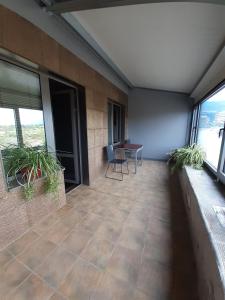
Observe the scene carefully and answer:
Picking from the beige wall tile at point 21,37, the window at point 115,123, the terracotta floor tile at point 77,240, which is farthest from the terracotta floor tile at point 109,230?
the window at point 115,123

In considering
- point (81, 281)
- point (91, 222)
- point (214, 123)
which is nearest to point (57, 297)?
point (81, 281)

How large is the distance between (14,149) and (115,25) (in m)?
1.93

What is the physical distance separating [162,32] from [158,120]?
353 cm

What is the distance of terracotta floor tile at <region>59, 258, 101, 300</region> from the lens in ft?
3.57

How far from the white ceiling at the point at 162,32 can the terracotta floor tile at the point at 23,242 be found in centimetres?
267

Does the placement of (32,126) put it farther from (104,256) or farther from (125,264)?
(125,264)

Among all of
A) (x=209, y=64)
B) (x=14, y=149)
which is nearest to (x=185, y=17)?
(x=209, y=64)

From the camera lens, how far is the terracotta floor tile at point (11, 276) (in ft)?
3.64

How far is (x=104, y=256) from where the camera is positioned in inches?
55.5

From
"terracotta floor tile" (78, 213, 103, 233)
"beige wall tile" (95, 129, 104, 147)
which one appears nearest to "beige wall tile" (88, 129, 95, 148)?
"beige wall tile" (95, 129, 104, 147)

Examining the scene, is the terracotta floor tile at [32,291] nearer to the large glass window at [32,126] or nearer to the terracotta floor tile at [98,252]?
the terracotta floor tile at [98,252]

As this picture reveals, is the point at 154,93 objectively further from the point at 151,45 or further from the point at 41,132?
the point at 41,132

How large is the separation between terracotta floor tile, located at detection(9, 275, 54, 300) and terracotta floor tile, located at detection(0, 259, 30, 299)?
5 cm

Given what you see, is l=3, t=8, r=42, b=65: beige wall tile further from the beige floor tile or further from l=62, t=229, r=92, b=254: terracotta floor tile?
the beige floor tile
